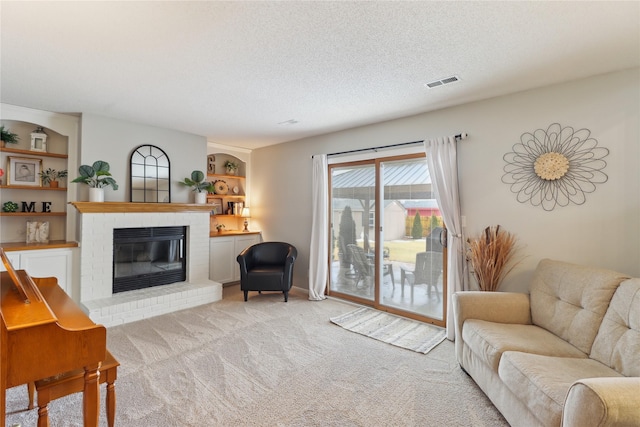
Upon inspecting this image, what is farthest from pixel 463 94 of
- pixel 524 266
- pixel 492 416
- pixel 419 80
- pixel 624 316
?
pixel 492 416

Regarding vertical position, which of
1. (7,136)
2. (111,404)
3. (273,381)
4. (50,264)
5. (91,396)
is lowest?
(273,381)

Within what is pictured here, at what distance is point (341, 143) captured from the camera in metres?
4.45

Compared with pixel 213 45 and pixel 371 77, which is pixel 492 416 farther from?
pixel 213 45

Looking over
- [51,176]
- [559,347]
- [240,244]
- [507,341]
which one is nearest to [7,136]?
[51,176]

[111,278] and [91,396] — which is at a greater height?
[111,278]

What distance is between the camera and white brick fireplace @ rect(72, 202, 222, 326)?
3.55 meters

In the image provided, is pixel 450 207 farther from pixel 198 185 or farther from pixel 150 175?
pixel 150 175

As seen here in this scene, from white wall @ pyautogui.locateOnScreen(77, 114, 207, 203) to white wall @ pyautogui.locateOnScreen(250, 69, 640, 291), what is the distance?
2.83m

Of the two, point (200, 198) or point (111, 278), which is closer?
point (111, 278)

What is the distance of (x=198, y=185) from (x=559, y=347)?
15.4ft

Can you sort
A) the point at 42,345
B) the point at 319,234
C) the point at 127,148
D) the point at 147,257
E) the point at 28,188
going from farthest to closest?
the point at 319,234 → the point at 147,257 → the point at 127,148 → the point at 28,188 → the point at 42,345

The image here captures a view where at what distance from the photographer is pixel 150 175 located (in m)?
4.33

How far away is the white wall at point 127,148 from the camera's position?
381 centimetres

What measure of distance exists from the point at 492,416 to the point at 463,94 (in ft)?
9.10
